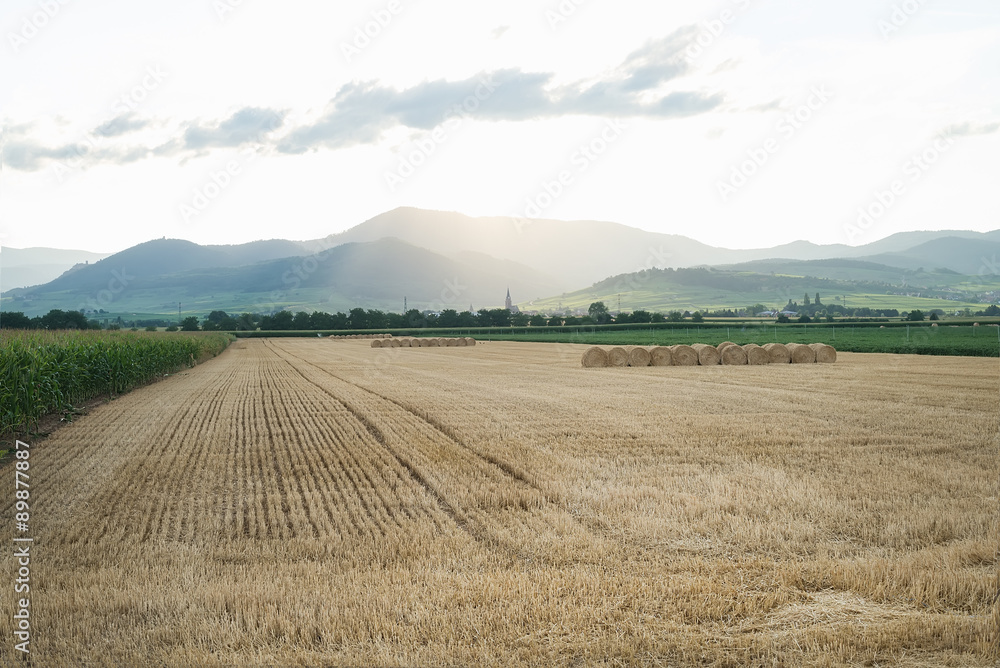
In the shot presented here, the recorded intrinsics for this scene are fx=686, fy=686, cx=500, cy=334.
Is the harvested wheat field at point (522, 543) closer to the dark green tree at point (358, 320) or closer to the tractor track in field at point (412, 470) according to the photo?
the tractor track in field at point (412, 470)

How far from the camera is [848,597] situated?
519cm

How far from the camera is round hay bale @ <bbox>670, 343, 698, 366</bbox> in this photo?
2934 centimetres

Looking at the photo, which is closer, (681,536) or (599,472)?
(681,536)

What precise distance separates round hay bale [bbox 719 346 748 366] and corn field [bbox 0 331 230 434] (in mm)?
23081

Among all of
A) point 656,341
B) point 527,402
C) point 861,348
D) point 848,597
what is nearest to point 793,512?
point 848,597

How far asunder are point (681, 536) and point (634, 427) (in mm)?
6368

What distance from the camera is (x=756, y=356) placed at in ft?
95.6

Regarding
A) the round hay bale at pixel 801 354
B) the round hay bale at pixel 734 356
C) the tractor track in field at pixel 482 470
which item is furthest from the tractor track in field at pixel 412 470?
the round hay bale at pixel 801 354

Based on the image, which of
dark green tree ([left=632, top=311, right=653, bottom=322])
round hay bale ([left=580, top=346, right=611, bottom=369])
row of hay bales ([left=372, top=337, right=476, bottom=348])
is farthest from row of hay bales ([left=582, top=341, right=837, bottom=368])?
dark green tree ([left=632, top=311, right=653, bottom=322])

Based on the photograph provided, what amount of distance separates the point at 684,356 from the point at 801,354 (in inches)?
206

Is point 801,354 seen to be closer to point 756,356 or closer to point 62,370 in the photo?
point 756,356

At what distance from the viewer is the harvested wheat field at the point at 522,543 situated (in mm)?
4586

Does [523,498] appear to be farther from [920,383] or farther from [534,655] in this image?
[920,383]

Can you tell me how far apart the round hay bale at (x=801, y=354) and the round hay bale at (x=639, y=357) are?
627cm
